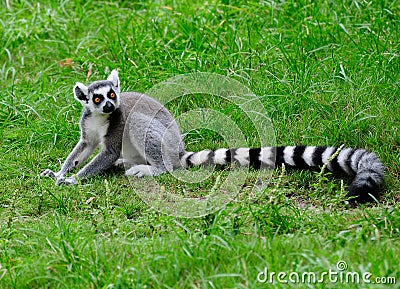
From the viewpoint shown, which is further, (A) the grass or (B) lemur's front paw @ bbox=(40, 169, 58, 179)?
(B) lemur's front paw @ bbox=(40, 169, 58, 179)

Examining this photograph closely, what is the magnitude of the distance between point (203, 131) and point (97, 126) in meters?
0.97

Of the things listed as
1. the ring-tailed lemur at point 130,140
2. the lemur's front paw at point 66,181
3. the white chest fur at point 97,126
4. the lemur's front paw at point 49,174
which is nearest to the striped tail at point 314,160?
the ring-tailed lemur at point 130,140

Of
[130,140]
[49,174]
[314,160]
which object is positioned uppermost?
[314,160]

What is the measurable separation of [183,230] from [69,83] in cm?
345

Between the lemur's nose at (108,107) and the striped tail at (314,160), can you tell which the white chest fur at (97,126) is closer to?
the lemur's nose at (108,107)

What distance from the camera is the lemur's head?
5441 mm

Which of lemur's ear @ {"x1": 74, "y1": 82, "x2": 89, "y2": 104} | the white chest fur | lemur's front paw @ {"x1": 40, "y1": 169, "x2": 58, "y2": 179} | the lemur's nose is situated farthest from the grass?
lemur's ear @ {"x1": 74, "y1": 82, "x2": 89, "y2": 104}

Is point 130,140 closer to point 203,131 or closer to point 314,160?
point 203,131

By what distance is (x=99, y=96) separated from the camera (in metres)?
5.45

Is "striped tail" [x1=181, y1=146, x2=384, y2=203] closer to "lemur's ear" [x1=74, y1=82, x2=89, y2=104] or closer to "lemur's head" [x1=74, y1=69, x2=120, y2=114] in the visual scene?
"lemur's head" [x1=74, y1=69, x2=120, y2=114]

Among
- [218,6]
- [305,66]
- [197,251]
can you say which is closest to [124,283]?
[197,251]

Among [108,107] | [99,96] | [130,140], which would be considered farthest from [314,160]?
[99,96]

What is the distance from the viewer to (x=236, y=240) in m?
3.71

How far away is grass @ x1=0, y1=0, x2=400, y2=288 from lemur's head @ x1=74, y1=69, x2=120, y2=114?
1.95 ft
